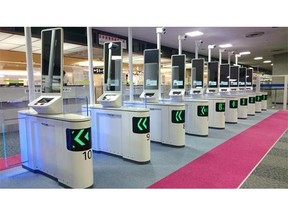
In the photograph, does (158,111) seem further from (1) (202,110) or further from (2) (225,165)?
(2) (225,165)

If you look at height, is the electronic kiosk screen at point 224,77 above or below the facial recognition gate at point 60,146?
above

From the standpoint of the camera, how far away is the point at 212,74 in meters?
7.60

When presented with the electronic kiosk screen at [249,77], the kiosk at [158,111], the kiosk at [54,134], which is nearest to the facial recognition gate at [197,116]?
the kiosk at [158,111]

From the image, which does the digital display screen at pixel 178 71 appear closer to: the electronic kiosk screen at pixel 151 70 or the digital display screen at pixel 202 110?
Answer: the digital display screen at pixel 202 110

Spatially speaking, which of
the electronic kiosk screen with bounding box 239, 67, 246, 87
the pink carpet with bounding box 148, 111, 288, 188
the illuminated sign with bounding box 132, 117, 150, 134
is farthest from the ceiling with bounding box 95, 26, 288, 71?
the illuminated sign with bounding box 132, 117, 150, 134

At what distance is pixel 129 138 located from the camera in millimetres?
3688

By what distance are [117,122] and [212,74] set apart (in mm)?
4860

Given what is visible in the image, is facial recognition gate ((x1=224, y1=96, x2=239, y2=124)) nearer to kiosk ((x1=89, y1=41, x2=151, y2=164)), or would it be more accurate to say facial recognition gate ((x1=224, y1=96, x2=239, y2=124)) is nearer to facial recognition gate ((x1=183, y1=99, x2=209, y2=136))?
facial recognition gate ((x1=183, y1=99, x2=209, y2=136))

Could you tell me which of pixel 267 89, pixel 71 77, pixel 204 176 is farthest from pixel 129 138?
pixel 267 89

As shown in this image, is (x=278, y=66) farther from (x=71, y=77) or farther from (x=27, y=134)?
(x=27, y=134)

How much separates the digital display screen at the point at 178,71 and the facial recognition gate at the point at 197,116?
1.52 ft

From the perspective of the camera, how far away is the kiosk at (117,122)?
141 inches

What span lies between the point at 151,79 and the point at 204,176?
2.50 meters

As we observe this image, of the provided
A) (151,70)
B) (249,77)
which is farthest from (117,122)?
(249,77)
